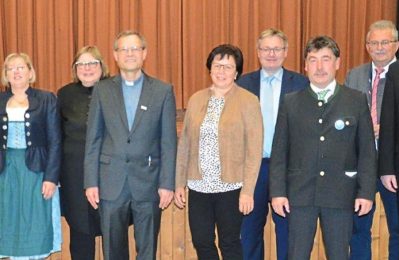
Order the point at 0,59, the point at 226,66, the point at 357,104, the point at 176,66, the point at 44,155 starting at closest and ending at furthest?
the point at 357,104 → the point at 226,66 → the point at 44,155 → the point at 0,59 → the point at 176,66

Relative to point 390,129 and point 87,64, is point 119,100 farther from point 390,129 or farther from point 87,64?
point 390,129

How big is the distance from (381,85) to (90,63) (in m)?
1.67

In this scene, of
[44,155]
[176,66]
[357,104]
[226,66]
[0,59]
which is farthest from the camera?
[176,66]

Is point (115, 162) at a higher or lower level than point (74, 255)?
higher

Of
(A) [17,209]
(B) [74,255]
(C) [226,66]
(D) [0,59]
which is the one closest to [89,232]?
(B) [74,255]

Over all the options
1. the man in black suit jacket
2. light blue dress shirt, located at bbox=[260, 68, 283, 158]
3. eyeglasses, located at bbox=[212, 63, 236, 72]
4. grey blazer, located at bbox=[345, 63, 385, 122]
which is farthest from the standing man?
eyeglasses, located at bbox=[212, 63, 236, 72]

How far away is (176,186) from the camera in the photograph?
128 inches

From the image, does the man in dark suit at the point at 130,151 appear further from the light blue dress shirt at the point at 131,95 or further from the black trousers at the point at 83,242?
the black trousers at the point at 83,242

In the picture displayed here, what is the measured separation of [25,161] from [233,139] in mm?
1149

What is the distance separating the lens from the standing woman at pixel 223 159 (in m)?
3.14

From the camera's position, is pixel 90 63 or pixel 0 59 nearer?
pixel 90 63

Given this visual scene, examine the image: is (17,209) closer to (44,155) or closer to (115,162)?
(44,155)

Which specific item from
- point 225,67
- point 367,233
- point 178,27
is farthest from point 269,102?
point 178,27

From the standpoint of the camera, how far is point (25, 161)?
338 cm
